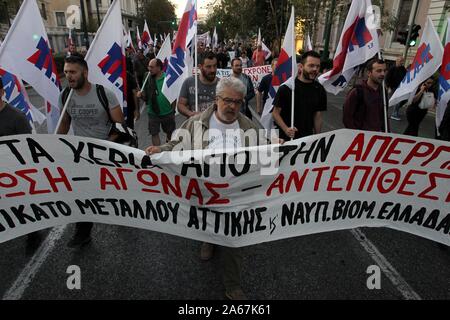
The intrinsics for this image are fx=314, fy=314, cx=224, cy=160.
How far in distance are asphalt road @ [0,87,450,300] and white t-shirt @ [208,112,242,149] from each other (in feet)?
4.12

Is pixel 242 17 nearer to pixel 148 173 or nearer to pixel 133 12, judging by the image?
pixel 148 173

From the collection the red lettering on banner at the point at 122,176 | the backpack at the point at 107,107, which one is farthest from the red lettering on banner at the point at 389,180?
the backpack at the point at 107,107

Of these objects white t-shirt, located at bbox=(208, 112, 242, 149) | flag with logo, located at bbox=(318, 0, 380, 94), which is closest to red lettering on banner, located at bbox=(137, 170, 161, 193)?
white t-shirt, located at bbox=(208, 112, 242, 149)

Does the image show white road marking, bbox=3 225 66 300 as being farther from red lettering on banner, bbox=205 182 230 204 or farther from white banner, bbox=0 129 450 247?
red lettering on banner, bbox=205 182 230 204

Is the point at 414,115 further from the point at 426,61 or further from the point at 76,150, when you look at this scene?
the point at 76,150

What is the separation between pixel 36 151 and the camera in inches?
92.0

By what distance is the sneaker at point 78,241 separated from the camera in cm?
330

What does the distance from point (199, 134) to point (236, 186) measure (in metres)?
0.55

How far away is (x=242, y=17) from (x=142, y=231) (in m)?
35.4

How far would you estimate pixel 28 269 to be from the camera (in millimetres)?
2953

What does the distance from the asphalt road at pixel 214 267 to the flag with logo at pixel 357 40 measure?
2.15 meters

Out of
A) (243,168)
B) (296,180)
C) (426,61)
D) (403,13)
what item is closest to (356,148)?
(296,180)

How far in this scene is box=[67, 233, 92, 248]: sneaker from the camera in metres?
3.30
